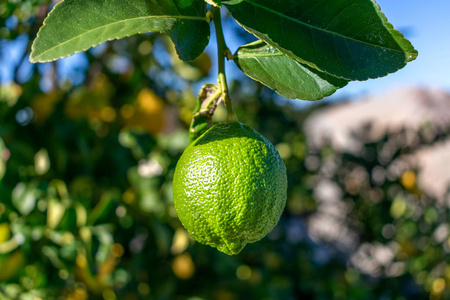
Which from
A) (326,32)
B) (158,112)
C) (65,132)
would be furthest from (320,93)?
(158,112)

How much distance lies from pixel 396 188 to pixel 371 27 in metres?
1.78

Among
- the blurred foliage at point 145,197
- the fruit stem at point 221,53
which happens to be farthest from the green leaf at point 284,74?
the blurred foliage at point 145,197

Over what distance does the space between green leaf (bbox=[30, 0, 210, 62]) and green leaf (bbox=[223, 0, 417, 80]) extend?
6 centimetres

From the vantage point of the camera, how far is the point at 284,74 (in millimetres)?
437

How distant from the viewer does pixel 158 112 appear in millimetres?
1333

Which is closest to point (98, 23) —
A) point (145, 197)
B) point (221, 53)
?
point (221, 53)

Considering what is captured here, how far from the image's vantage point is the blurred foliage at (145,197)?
960mm

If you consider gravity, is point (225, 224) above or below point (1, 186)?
above

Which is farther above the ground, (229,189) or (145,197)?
(229,189)

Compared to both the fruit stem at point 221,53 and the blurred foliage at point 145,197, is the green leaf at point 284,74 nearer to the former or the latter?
the fruit stem at point 221,53

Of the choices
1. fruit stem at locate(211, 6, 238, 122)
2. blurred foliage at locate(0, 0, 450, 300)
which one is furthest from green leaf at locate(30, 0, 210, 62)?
blurred foliage at locate(0, 0, 450, 300)

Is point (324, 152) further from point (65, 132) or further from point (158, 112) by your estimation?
point (65, 132)

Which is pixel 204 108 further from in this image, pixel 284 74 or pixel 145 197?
pixel 145 197

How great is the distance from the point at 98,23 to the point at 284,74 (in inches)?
7.2
